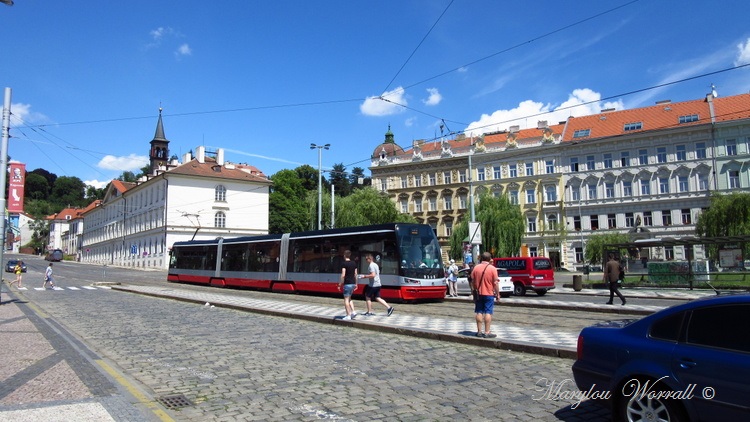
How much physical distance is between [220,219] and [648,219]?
51687 mm

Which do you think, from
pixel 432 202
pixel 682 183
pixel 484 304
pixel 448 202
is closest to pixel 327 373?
pixel 484 304

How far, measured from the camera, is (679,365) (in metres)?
4.52

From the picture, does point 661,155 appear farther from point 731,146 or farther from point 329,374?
point 329,374

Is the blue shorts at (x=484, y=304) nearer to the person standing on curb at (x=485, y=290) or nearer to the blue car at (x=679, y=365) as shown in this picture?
the person standing on curb at (x=485, y=290)

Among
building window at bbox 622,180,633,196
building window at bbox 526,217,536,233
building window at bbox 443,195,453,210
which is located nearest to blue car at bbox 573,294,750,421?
building window at bbox 622,180,633,196

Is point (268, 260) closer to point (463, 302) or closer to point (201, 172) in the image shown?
point (463, 302)

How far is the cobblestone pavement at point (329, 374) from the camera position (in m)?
5.98

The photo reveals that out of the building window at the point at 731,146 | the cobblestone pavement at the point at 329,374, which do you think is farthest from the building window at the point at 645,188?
the cobblestone pavement at the point at 329,374

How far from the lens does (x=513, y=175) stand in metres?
66.2

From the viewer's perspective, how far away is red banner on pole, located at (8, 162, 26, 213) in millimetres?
19756

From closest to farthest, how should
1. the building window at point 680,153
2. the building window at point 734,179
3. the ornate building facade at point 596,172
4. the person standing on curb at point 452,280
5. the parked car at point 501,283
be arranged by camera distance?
the parked car at point 501,283 → the person standing on curb at point 452,280 → the building window at point 734,179 → the ornate building facade at point 596,172 → the building window at point 680,153

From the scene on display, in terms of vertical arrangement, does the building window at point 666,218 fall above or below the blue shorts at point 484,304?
above

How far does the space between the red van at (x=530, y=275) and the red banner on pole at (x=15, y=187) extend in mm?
20333

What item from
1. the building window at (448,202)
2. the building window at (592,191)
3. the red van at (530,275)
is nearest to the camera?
the red van at (530,275)
